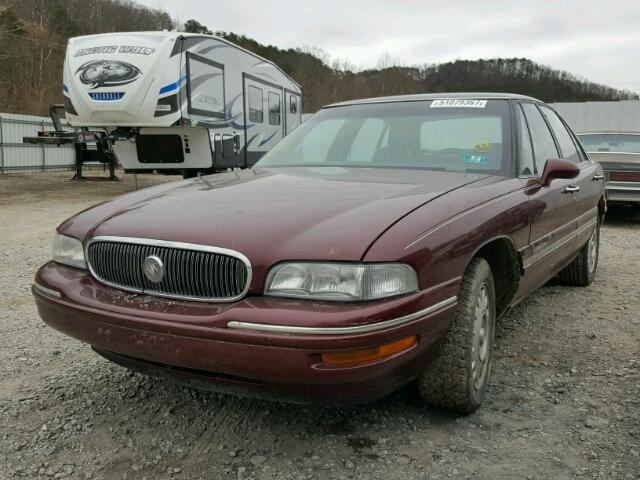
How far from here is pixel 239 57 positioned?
40.3 feet

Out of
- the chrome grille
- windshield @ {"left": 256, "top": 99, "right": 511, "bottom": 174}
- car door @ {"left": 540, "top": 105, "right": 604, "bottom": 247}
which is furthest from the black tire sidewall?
car door @ {"left": 540, "top": 105, "right": 604, "bottom": 247}

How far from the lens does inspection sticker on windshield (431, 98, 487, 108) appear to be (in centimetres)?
354

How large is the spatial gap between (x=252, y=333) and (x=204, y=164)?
965cm

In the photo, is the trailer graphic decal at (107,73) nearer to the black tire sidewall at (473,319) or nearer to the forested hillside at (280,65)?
the black tire sidewall at (473,319)

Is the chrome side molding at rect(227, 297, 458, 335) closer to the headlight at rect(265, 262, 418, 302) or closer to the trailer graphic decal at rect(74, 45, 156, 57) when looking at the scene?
the headlight at rect(265, 262, 418, 302)

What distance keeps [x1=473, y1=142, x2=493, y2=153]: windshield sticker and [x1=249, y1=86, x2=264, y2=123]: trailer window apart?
1015cm

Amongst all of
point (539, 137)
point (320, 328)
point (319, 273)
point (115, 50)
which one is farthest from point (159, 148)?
point (320, 328)

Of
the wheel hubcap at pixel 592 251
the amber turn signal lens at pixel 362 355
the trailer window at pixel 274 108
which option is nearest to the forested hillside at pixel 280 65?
the trailer window at pixel 274 108

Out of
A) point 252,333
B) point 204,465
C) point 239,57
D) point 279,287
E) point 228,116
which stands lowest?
point 204,465

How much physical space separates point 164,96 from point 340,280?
9.04 metres

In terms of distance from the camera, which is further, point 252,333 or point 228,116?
point 228,116

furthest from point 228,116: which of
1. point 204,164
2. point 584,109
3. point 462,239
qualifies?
point 584,109

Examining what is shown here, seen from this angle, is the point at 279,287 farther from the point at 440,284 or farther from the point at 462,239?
the point at 462,239

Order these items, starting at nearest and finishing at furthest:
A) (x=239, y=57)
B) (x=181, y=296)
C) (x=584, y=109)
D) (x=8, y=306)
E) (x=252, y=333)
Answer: (x=252, y=333) → (x=181, y=296) → (x=8, y=306) → (x=239, y=57) → (x=584, y=109)
